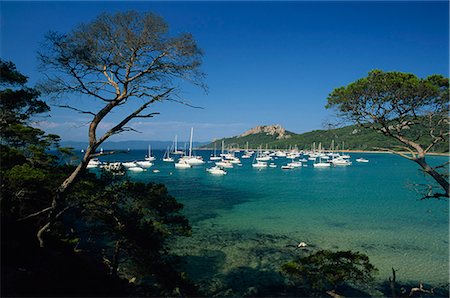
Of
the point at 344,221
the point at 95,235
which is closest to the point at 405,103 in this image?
the point at 95,235

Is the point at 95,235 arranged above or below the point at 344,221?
above

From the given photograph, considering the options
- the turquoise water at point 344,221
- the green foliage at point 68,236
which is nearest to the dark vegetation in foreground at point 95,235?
the green foliage at point 68,236

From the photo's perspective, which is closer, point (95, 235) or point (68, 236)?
point (95, 235)

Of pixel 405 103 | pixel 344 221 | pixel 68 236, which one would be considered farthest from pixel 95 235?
pixel 344 221

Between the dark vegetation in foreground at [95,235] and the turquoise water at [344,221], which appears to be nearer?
the dark vegetation in foreground at [95,235]

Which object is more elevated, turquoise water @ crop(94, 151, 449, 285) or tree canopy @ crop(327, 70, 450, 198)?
tree canopy @ crop(327, 70, 450, 198)

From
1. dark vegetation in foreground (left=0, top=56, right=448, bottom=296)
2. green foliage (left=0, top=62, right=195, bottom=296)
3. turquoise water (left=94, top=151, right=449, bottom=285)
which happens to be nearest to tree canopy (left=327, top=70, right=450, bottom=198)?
turquoise water (left=94, top=151, right=449, bottom=285)

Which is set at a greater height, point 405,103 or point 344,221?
point 405,103

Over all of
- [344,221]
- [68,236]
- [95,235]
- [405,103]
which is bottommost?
[344,221]

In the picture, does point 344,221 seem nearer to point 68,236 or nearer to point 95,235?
point 95,235

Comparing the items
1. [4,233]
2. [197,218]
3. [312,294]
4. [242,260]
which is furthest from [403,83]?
[197,218]

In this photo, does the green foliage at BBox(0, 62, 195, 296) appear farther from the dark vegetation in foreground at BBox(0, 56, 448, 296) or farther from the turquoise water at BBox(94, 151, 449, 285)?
the turquoise water at BBox(94, 151, 449, 285)

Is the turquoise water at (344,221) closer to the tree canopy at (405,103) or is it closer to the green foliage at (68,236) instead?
the tree canopy at (405,103)

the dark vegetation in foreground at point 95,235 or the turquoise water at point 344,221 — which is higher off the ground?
the dark vegetation in foreground at point 95,235
